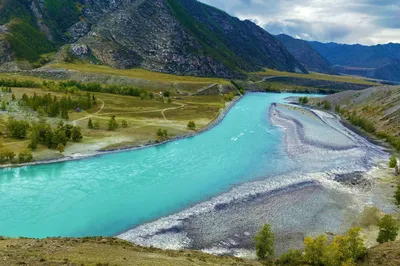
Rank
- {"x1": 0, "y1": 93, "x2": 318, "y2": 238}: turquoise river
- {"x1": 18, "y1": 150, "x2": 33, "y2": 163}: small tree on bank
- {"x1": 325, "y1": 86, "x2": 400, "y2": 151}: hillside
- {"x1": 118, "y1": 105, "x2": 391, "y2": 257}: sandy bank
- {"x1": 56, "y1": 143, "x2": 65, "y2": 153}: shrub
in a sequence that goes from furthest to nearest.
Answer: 1. {"x1": 325, "y1": 86, "x2": 400, "y2": 151}: hillside
2. {"x1": 56, "y1": 143, "x2": 65, "y2": 153}: shrub
3. {"x1": 18, "y1": 150, "x2": 33, "y2": 163}: small tree on bank
4. {"x1": 0, "y1": 93, "x2": 318, "y2": 238}: turquoise river
5. {"x1": 118, "y1": 105, "x2": 391, "y2": 257}: sandy bank

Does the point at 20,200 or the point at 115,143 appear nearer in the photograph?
the point at 20,200

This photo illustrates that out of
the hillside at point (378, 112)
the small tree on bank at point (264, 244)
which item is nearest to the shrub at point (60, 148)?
the small tree on bank at point (264, 244)

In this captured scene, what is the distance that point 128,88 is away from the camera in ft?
644

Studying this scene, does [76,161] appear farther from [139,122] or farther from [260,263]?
[260,263]

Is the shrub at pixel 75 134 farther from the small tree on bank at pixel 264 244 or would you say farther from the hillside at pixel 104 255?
the small tree on bank at pixel 264 244

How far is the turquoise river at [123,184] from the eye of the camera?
190 ft

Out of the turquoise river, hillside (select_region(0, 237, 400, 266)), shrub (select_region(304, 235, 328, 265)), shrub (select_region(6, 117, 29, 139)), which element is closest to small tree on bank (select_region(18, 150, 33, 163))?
the turquoise river

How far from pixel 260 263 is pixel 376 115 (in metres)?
126

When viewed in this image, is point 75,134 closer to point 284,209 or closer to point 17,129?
point 17,129

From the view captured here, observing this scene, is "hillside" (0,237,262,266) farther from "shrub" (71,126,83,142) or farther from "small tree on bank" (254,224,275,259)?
"shrub" (71,126,83,142)

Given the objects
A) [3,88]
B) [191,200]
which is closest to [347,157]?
[191,200]

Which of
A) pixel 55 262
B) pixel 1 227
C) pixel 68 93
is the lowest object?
pixel 1 227

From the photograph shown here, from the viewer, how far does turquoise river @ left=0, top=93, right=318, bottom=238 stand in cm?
5784

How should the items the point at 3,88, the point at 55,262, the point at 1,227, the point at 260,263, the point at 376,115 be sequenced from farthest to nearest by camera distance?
1. the point at 3,88
2. the point at 376,115
3. the point at 1,227
4. the point at 260,263
5. the point at 55,262
